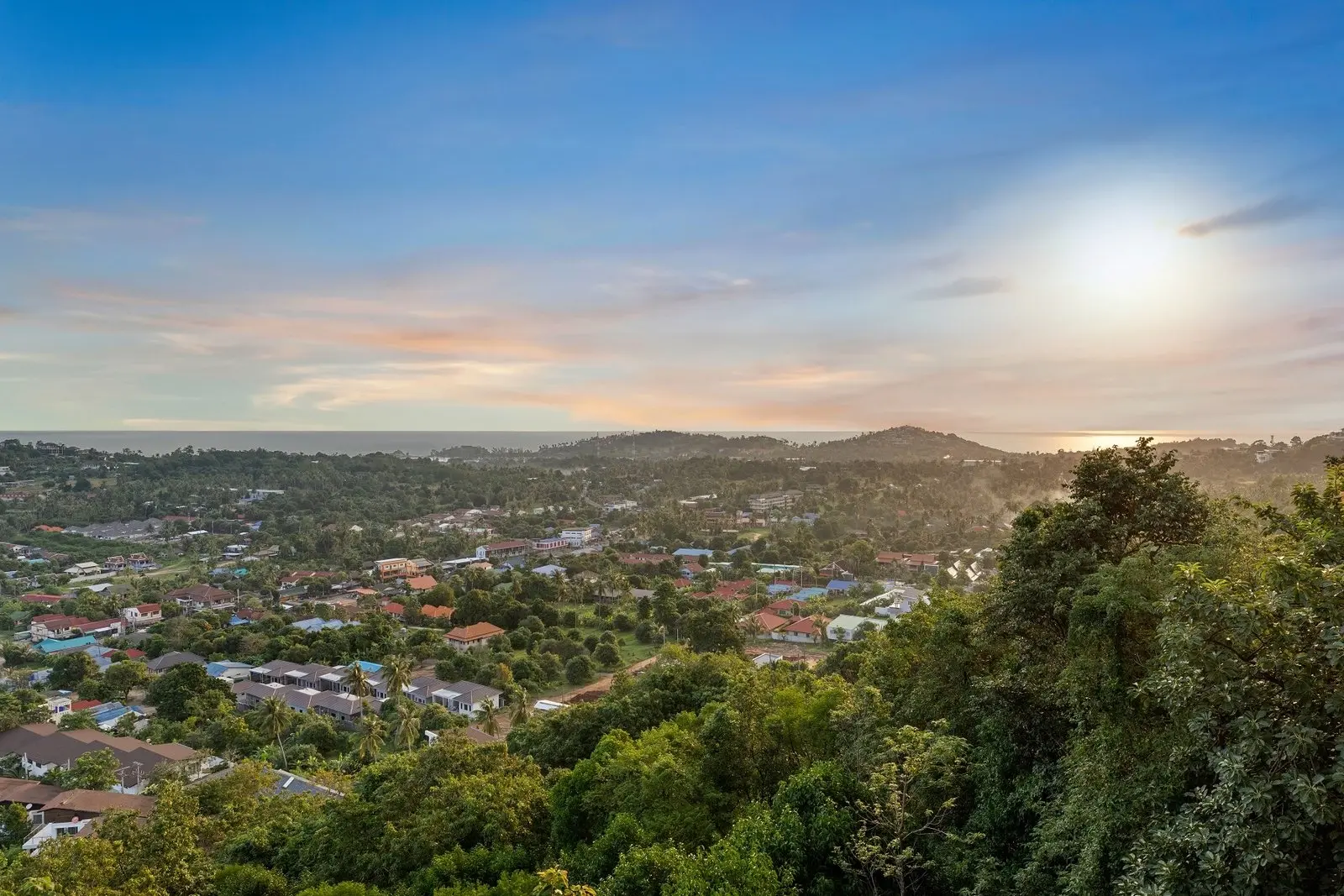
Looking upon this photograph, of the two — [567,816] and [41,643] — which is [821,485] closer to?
[41,643]

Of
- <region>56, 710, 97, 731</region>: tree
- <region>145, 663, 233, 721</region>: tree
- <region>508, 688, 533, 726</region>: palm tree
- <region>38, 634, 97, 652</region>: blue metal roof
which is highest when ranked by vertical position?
<region>508, 688, 533, 726</region>: palm tree

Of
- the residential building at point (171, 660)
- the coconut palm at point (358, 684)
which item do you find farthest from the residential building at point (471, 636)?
the residential building at point (171, 660)

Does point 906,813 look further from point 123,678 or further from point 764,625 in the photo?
point 123,678

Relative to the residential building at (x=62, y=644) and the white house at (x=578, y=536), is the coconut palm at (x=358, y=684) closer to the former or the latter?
the residential building at (x=62, y=644)

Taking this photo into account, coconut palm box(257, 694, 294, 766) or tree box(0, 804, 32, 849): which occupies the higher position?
coconut palm box(257, 694, 294, 766)

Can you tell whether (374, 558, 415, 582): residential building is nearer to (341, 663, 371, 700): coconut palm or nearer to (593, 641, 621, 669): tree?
(341, 663, 371, 700): coconut palm

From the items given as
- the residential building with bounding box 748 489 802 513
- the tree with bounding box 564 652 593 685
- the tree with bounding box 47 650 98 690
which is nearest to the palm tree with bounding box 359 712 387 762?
the tree with bounding box 564 652 593 685

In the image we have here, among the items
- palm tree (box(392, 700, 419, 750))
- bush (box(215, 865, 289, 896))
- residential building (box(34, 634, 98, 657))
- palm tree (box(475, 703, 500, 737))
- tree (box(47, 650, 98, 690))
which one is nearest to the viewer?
bush (box(215, 865, 289, 896))
